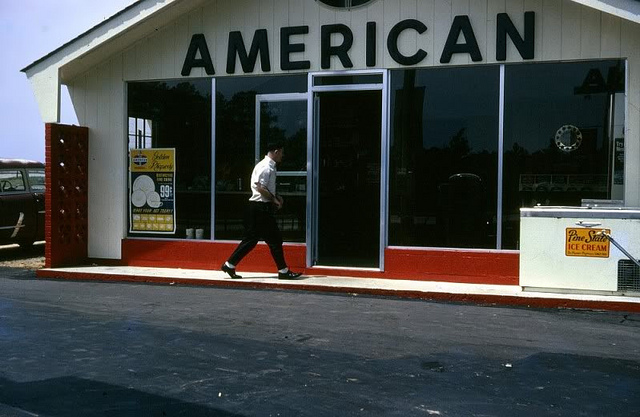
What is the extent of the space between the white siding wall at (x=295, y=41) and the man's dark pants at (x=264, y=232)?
7.54 feet

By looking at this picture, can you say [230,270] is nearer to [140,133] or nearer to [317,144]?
[317,144]

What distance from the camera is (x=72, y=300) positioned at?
8.62 metres

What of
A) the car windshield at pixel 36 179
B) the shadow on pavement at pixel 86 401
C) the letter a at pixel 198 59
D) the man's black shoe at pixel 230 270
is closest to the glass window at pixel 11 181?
the car windshield at pixel 36 179

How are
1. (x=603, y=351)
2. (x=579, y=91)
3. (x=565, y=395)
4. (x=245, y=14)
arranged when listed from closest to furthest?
(x=565, y=395), (x=603, y=351), (x=579, y=91), (x=245, y=14)

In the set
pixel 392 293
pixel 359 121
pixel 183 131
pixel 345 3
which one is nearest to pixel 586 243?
pixel 392 293

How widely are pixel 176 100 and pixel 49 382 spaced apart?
7.23 meters

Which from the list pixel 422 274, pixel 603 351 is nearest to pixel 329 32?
pixel 422 274

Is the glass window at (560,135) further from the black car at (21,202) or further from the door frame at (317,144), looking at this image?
the black car at (21,202)

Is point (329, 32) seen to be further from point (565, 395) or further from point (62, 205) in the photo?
point (565, 395)

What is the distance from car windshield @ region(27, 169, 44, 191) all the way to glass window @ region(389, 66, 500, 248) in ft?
24.1

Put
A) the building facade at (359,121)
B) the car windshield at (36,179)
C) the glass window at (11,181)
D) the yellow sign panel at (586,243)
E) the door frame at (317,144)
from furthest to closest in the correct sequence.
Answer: the car windshield at (36,179) → the glass window at (11,181) → the door frame at (317,144) → the building facade at (359,121) → the yellow sign panel at (586,243)

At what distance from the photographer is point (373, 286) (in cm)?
958

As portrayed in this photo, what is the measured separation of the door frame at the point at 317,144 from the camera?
10.4 metres

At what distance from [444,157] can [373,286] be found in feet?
6.81
